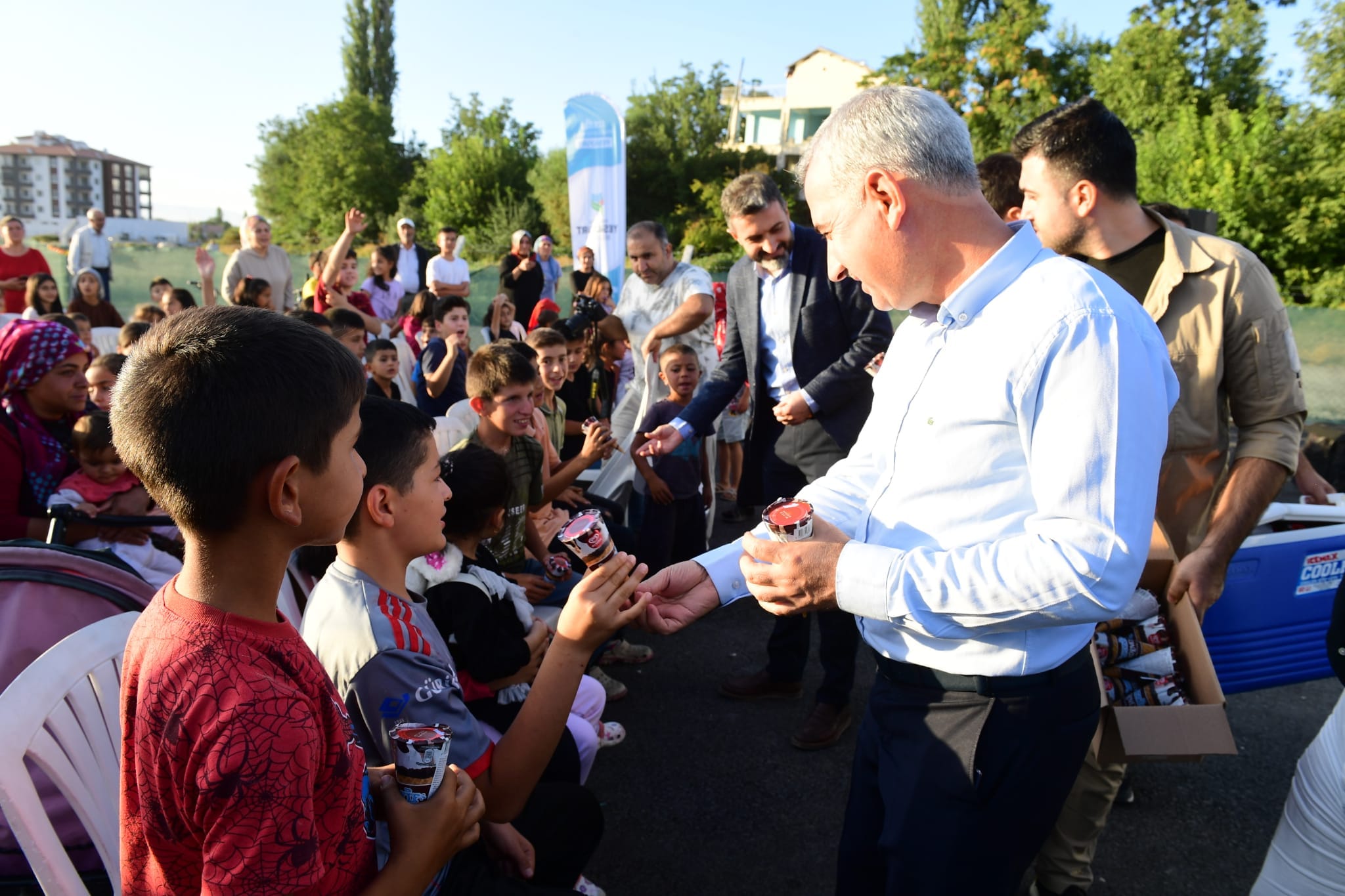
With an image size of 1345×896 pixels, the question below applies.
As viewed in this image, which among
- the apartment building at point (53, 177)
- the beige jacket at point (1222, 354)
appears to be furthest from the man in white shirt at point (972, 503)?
the apartment building at point (53, 177)

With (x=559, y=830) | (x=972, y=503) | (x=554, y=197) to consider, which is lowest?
(x=559, y=830)

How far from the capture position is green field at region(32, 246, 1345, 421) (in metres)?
10.2

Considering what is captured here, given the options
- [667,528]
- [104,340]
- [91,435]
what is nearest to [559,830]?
[91,435]

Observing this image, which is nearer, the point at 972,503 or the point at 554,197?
the point at 972,503

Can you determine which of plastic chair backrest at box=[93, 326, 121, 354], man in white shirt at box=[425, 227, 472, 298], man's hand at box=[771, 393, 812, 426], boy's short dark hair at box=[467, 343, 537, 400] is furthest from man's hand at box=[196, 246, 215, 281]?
man's hand at box=[771, 393, 812, 426]

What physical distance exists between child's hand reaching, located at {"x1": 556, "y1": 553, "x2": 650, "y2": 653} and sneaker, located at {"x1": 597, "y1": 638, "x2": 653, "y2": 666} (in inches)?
98.4

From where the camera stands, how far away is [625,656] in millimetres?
→ 4223

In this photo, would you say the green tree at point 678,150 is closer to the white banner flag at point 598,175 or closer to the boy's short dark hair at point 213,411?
the white banner flag at point 598,175

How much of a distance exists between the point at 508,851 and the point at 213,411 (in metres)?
1.30

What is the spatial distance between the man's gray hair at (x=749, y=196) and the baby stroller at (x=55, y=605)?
2.54m

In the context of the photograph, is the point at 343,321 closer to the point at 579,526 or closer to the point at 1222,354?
the point at 579,526

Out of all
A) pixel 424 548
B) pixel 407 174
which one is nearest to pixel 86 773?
pixel 424 548

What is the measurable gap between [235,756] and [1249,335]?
267 centimetres

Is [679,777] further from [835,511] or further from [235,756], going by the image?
[235,756]
